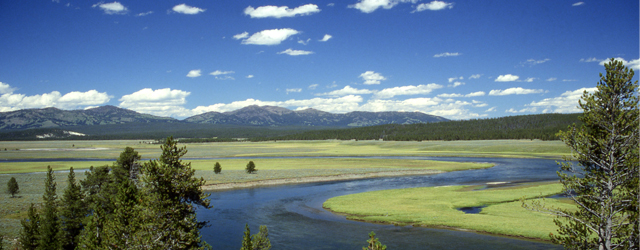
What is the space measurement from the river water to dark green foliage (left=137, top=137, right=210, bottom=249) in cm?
1293

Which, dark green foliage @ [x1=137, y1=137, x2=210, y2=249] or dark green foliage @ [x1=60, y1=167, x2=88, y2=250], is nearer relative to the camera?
dark green foliage @ [x1=137, y1=137, x2=210, y2=249]

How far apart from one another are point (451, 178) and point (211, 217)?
43750 mm

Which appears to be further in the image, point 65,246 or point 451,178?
point 451,178

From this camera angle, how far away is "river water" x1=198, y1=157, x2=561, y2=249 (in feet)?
94.0

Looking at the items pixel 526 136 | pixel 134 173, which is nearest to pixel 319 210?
pixel 134 173

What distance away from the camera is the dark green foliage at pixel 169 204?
15781 mm

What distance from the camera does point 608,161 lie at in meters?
13.3

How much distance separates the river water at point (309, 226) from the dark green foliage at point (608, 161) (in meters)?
15.3

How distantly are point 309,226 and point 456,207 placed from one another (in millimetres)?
17233

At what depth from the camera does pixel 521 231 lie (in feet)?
98.8

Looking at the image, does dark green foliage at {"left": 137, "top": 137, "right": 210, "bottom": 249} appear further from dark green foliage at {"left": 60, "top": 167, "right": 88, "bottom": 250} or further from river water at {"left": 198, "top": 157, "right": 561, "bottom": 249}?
dark green foliage at {"left": 60, "top": 167, "right": 88, "bottom": 250}

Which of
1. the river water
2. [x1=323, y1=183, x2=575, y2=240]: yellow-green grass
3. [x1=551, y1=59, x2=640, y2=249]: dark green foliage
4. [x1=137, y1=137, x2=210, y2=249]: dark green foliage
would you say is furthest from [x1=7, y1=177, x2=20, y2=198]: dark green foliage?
[x1=551, y1=59, x2=640, y2=249]: dark green foliage

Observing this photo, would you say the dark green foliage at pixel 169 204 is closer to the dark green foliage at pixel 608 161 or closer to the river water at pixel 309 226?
the river water at pixel 309 226

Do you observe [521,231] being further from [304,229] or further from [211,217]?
[211,217]
